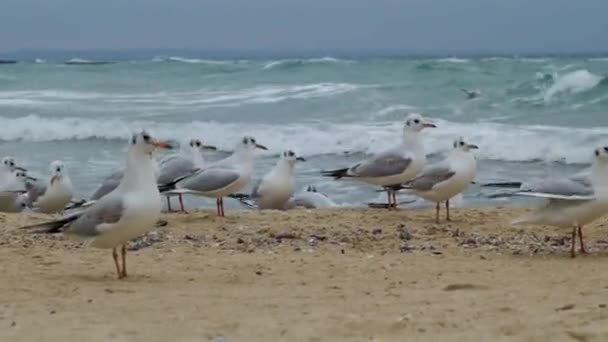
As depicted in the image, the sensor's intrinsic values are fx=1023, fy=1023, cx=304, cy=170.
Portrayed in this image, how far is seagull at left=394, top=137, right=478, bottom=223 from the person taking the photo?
31.2ft

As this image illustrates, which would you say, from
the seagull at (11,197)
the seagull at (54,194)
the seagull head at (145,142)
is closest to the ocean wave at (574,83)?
the seagull at (11,197)

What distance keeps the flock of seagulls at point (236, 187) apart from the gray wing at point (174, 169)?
1cm

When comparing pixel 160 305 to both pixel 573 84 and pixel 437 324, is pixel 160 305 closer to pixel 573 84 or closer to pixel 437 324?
pixel 437 324

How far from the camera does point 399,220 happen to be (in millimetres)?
9516

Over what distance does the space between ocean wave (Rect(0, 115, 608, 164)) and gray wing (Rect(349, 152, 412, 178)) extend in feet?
11.9

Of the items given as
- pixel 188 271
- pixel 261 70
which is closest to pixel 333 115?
pixel 261 70

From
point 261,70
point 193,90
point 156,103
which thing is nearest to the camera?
point 156,103

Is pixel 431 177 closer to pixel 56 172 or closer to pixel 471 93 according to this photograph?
pixel 56 172

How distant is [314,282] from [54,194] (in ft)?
18.8

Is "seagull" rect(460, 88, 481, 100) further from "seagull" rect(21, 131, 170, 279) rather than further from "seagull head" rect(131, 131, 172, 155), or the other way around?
"seagull" rect(21, 131, 170, 279)

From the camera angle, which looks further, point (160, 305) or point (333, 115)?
point (333, 115)

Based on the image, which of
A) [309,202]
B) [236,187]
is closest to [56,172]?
[236,187]

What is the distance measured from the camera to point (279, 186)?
35.9 ft

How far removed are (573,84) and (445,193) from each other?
1832cm
